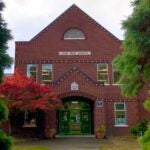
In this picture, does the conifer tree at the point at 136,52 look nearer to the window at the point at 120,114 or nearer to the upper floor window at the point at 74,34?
the window at the point at 120,114

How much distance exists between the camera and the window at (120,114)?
32.4m

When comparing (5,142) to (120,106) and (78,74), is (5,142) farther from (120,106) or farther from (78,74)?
(120,106)

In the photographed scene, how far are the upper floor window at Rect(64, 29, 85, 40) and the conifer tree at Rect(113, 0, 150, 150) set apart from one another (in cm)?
2009

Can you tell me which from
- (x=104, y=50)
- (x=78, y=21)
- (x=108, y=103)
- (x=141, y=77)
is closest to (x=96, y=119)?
(x=108, y=103)

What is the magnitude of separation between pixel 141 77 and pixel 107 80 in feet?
64.5

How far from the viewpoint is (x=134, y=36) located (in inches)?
535

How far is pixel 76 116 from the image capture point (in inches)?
1293

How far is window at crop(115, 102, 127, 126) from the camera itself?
32438 millimetres

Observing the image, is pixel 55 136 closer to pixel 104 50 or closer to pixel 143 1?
pixel 104 50

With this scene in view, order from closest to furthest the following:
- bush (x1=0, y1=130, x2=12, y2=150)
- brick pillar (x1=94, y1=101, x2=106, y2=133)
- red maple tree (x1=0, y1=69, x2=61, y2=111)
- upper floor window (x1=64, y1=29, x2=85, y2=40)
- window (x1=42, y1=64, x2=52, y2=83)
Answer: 1. bush (x1=0, y1=130, x2=12, y2=150)
2. red maple tree (x1=0, y1=69, x2=61, y2=111)
3. brick pillar (x1=94, y1=101, x2=106, y2=133)
4. window (x1=42, y1=64, x2=52, y2=83)
5. upper floor window (x1=64, y1=29, x2=85, y2=40)

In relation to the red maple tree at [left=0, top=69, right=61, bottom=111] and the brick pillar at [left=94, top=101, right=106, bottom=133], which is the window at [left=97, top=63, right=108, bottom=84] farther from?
the red maple tree at [left=0, top=69, right=61, bottom=111]

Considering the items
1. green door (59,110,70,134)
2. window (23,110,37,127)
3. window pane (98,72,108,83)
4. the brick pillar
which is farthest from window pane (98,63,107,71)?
window (23,110,37,127)

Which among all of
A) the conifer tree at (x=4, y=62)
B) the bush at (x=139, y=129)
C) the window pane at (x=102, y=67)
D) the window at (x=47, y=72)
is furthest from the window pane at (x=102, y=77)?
the conifer tree at (x=4, y=62)

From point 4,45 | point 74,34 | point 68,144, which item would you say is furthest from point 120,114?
point 4,45
